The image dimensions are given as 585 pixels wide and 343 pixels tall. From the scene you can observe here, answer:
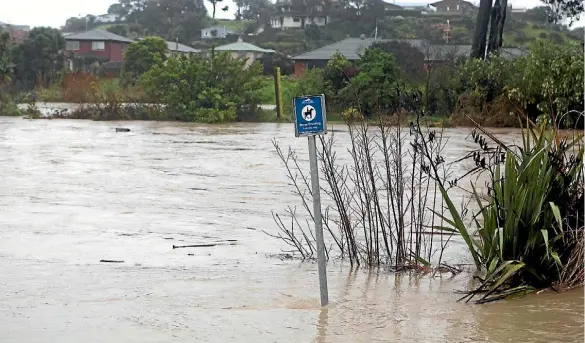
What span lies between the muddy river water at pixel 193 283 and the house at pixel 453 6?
100m

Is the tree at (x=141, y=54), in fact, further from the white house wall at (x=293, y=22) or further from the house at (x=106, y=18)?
the house at (x=106, y=18)

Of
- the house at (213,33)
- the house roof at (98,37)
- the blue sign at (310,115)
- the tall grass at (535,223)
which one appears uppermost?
the house at (213,33)

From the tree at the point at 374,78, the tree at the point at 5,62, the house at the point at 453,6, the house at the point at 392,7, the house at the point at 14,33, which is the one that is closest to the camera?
the tree at the point at 374,78

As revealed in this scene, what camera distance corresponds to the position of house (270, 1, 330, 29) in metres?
105

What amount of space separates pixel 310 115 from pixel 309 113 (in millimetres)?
17

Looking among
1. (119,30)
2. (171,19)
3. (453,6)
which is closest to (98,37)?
(119,30)

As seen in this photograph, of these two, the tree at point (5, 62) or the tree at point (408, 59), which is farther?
the tree at point (5, 62)

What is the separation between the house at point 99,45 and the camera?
91375mm

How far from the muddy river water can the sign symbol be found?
1513mm

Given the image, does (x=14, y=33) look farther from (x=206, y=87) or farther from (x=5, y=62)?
(x=206, y=87)

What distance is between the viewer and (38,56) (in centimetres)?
6288

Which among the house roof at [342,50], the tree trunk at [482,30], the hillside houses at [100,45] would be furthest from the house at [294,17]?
the tree trunk at [482,30]

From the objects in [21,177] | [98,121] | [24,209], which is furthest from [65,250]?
[98,121]

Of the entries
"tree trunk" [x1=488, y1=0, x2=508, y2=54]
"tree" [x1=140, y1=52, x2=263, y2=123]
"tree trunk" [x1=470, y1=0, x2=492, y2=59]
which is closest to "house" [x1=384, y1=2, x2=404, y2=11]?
"tree trunk" [x1=470, y1=0, x2=492, y2=59]
